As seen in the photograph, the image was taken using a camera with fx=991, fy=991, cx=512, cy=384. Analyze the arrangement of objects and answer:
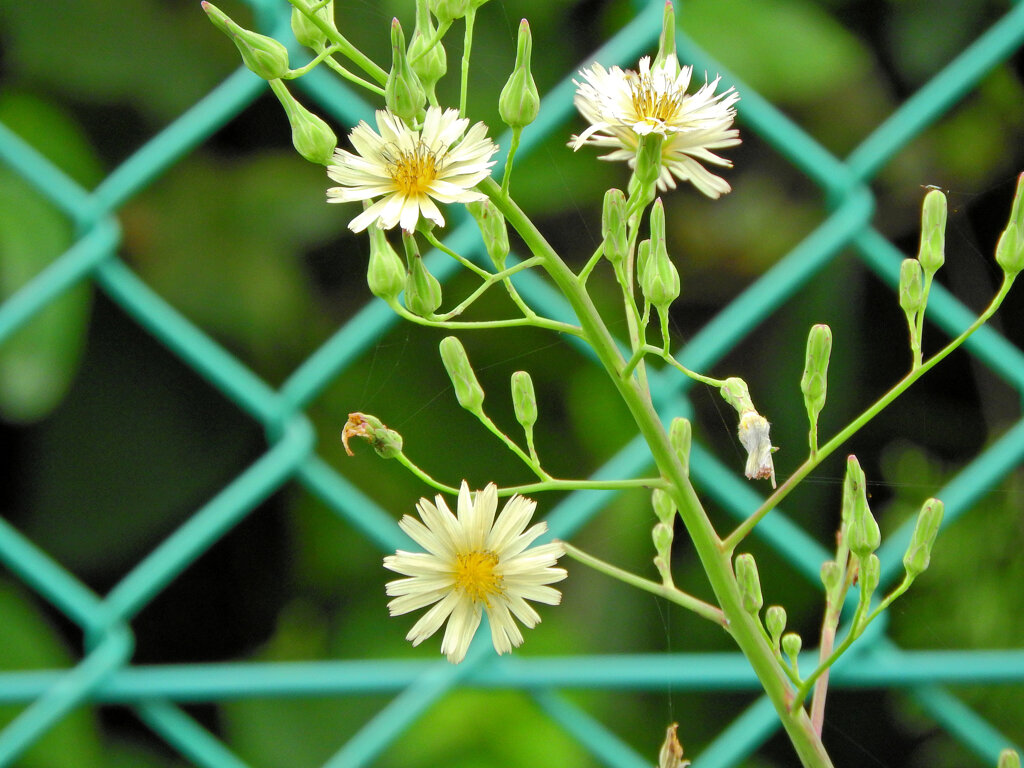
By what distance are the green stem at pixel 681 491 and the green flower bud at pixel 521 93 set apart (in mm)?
26

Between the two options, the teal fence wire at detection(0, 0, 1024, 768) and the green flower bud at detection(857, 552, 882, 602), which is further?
the teal fence wire at detection(0, 0, 1024, 768)

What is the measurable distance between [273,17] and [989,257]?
586 mm

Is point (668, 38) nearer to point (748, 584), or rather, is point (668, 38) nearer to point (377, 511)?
point (748, 584)

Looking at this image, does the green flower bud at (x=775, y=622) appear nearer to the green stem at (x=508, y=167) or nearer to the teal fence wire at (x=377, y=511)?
the green stem at (x=508, y=167)

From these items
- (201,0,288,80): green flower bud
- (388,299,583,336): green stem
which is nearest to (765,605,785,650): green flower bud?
(388,299,583,336): green stem

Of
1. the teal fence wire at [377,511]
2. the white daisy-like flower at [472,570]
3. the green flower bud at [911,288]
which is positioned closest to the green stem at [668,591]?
the white daisy-like flower at [472,570]

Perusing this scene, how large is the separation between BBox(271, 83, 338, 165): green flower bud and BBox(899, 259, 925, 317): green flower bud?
0.17 metres

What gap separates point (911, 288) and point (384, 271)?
0.52 feet

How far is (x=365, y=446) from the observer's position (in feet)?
2.68

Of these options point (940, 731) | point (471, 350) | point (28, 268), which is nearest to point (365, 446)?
point (471, 350)

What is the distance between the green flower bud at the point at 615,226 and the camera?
0.28 meters

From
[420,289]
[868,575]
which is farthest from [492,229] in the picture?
[868,575]

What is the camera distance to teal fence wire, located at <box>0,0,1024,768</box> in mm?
610

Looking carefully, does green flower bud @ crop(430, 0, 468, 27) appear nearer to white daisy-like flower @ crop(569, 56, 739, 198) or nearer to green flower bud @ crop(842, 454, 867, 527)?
white daisy-like flower @ crop(569, 56, 739, 198)
